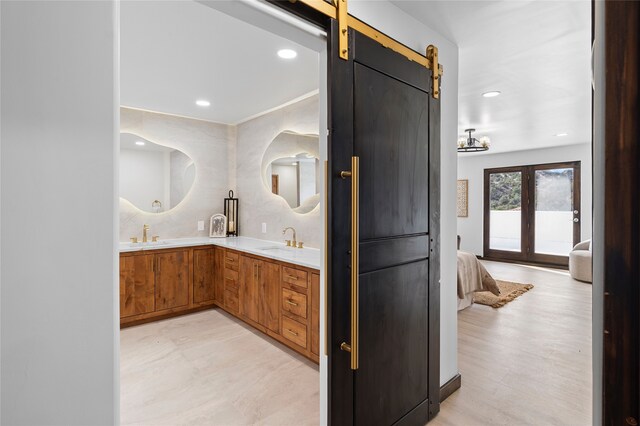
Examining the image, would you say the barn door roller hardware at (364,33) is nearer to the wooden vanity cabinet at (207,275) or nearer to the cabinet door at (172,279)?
the wooden vanity cabinet at (207,275)

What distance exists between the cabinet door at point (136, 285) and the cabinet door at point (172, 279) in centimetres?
8

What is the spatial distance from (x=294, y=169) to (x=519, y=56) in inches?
97.7

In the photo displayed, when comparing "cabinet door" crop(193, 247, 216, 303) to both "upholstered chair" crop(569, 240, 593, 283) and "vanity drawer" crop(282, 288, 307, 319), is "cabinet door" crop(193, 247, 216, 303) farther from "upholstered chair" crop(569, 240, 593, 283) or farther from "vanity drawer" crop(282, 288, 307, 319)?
"upholstered chair" crop(569, 240, 593, 283)

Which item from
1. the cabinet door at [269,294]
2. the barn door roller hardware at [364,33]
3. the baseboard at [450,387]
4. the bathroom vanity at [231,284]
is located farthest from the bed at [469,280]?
the barn door roller hardware at [364,33]

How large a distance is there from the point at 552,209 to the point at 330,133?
25.6 ft

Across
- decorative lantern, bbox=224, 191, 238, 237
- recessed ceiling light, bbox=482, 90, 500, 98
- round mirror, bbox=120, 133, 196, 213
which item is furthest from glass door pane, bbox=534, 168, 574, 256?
round mirror, bbox=120, 133, 196, 213

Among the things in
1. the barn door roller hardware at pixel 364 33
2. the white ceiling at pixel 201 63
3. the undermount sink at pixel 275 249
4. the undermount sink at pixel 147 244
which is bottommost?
the undermount sink at pixel 275 249

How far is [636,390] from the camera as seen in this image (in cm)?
43

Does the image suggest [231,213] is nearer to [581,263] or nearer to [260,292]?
[260,292]

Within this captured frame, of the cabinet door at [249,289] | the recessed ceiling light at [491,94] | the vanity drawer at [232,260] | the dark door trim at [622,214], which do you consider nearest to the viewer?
the dark door trim at [622,214]

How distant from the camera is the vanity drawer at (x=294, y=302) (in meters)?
2.95

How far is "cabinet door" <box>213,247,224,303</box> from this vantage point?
4227 mm

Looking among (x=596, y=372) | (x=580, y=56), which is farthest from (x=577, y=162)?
(x=596, y=372)

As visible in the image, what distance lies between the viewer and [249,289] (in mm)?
3691
